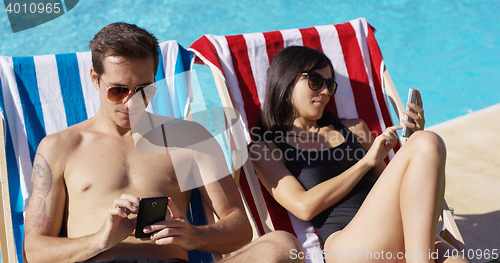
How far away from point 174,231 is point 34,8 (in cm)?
738

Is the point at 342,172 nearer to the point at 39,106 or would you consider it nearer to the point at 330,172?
the point at 330,172

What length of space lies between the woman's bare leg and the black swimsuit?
302mm

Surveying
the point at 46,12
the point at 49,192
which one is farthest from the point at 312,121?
the point at 46,12

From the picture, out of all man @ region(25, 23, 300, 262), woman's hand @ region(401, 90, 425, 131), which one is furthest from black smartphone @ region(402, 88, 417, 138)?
man @ region(25, 23, 300, 262)

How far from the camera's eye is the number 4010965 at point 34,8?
7.24 metres

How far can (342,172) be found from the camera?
7.45 ft

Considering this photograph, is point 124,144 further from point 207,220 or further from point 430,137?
point 430,137

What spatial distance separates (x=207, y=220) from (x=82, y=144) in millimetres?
680

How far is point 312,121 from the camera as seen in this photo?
8.56 ft

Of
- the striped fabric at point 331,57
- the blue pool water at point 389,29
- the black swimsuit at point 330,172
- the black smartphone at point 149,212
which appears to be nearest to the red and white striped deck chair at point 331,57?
the striped fabric at point 331,57

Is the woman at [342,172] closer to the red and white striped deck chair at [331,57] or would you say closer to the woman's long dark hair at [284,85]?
the woman's long dark hair at [284,85]

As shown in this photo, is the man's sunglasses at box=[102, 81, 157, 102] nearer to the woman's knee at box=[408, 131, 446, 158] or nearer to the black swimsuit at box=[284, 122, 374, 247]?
the black swimsuit at box=[284, 122, 374, 247]

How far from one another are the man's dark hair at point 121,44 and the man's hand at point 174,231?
2.17 ft

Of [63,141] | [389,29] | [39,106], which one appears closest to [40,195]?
[63,141]
